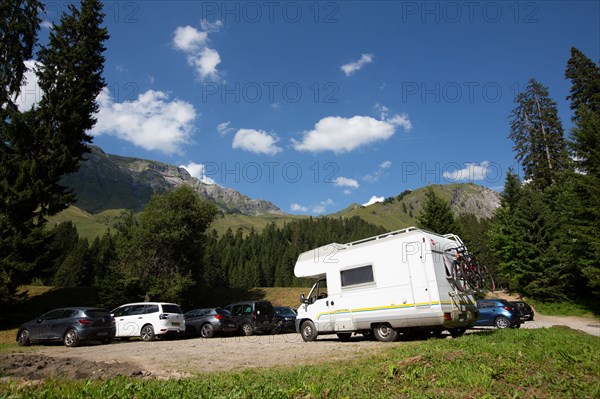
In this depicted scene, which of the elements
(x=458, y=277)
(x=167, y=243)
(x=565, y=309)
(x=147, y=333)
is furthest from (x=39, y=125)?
(x=565, y=309)

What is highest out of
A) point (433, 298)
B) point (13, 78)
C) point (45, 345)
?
point (13, 78)

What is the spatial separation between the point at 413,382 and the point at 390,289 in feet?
22.9

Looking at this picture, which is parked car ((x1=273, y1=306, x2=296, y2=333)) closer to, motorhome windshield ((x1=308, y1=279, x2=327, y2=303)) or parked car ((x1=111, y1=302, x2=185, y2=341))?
parked car ((x1=111, y1=302, x2=185, y2=341))

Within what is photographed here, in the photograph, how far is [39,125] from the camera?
79.9ft

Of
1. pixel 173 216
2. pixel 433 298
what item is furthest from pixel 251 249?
pixel 433 298

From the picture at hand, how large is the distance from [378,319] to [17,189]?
77.0 feet

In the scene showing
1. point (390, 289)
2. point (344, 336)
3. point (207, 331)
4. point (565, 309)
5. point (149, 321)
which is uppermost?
point (390, 289)

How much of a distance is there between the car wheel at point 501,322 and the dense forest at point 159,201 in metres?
6.83

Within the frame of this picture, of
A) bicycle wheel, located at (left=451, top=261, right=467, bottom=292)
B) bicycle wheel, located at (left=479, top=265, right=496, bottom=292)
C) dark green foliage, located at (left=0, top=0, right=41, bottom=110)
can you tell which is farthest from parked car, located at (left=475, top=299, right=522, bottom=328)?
dark green foliage, located at (left=0, top=0, right=41, bottom=110)

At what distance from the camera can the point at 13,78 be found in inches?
950

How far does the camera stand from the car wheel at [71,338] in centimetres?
1418

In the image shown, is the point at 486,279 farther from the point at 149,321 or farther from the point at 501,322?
the point at 149,321

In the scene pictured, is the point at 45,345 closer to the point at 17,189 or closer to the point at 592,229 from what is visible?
the point at 17,189

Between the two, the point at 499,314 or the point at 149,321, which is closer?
the point at 149,321
